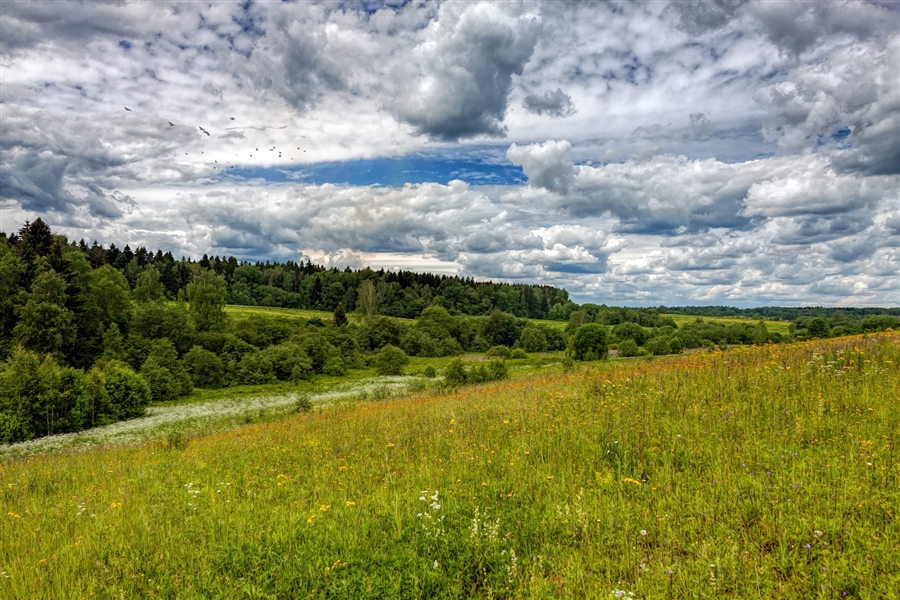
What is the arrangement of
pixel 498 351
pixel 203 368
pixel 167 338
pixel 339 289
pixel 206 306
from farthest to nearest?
pixel 339 289 < pixel 498 351 < pixel 206 306 < pixel 167 338 < pixel 203 368

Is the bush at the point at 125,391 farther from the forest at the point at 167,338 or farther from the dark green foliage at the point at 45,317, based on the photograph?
the dark green foliage at the point at 45,317

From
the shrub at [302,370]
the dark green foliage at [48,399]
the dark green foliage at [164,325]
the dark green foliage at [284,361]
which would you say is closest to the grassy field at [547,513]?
the dark green foliage at [48,399]

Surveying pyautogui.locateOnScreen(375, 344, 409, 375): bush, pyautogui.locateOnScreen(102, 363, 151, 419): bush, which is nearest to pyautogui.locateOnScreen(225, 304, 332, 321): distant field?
pyautogui.locateOnScreen(375, 344, 409, 375): bush

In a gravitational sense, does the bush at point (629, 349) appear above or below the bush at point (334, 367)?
above

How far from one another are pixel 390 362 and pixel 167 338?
36.5m

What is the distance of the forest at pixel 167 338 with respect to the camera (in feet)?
133

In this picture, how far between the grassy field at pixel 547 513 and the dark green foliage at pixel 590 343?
285ft

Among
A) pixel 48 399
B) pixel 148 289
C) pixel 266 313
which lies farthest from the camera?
pixel 266 313

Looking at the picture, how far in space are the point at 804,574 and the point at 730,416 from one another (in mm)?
4176

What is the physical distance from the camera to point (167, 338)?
73.3 meters

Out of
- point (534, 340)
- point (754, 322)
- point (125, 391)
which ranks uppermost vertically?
point (754, 322)

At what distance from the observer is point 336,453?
9.67 m

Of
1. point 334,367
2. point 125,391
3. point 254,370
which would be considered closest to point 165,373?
point 254,370

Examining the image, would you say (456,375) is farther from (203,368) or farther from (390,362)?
(203,368)
